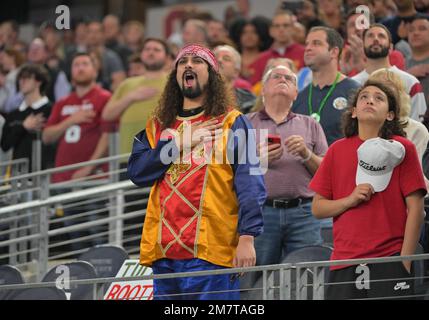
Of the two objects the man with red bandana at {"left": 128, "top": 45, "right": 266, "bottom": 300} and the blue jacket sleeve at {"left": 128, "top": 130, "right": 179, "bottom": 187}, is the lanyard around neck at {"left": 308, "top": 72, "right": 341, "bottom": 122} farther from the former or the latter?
the blue jacket sleeve at {"left": 128, "top": 130, "right": 179, "bottom": 187}

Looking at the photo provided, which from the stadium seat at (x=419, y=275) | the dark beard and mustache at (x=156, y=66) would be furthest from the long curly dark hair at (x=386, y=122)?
the dark beard and mustache at (x=156, y=66)

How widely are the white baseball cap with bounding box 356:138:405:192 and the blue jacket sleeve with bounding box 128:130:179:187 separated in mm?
1198

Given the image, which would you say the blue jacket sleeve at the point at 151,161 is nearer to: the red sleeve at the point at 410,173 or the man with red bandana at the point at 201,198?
the man with red bandana at the point at 201,198

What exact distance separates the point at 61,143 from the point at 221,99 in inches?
205

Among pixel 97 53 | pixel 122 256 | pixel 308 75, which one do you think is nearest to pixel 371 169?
pixel 122 256

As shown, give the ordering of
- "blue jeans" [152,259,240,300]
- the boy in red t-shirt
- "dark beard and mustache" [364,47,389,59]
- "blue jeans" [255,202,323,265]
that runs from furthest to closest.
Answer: "dark beard and mustache" [364,47,389,59]
"blue jeans" [255,202,323,265]
the boy in red t-shirt
"blue jeans" [152,259,240,300]

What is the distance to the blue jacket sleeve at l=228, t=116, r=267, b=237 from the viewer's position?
7.88 m

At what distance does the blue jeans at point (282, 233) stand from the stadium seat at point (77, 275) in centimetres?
138

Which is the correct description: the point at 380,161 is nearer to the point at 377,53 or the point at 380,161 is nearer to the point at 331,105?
the point at 331,105

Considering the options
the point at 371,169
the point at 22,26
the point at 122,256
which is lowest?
the point at 122,256

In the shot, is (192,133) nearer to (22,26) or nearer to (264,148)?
(264,148)

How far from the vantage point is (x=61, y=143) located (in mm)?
13164

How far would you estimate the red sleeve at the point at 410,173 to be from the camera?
8.08 m

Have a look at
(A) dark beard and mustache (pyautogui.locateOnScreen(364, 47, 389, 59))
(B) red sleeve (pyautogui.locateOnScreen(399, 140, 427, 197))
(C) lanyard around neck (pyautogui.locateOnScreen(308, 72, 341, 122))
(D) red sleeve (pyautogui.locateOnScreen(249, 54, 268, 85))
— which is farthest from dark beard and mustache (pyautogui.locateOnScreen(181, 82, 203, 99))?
(D) red sleeve (pyautogui.locateOnScreen(249, 54, 268, 85))
